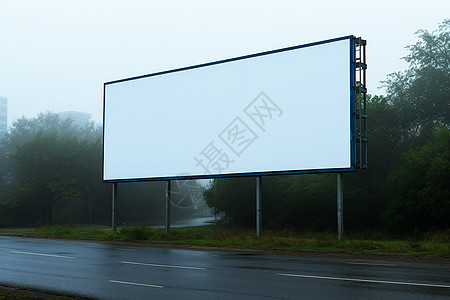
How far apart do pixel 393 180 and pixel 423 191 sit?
3.30 metres

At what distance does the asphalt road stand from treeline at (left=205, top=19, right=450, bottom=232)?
22.4m

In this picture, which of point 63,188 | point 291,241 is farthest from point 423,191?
point 63,188

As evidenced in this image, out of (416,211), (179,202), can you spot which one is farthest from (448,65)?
(179,202)

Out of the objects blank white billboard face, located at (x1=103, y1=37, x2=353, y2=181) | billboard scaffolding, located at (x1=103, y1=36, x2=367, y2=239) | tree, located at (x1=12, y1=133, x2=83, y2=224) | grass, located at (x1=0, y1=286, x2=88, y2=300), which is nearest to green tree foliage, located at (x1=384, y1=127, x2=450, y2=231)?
billboard scaffolding, located at (x1=103, y1=36, x2=367, y2=239)

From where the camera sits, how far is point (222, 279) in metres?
12.8

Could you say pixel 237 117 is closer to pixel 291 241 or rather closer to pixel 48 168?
pixel 291 241

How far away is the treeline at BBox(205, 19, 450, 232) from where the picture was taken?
36719mm

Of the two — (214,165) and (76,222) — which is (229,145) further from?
(76,222)

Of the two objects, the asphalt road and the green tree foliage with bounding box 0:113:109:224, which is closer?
the asphalt road

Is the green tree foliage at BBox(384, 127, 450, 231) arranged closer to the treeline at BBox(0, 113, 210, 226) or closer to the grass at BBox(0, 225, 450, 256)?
the grass at BBox(0, 225, 450, 256)

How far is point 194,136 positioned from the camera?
106 feet

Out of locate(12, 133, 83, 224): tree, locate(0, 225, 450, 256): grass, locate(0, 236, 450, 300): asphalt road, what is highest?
locate(12, 133, 83, 224): tree

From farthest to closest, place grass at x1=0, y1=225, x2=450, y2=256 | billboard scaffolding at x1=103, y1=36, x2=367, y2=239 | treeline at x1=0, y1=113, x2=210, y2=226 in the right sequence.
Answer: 1. treeline at x1=0, y1=113, x2=210, y2=226
2. billboard scaffolding at x1=103, y1=36, x2=367, y2=239
3. grass at x1=0, y1=225, x2=450, y2=256

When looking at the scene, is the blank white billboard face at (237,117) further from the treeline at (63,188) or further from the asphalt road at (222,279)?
the treeline at (63,188)
